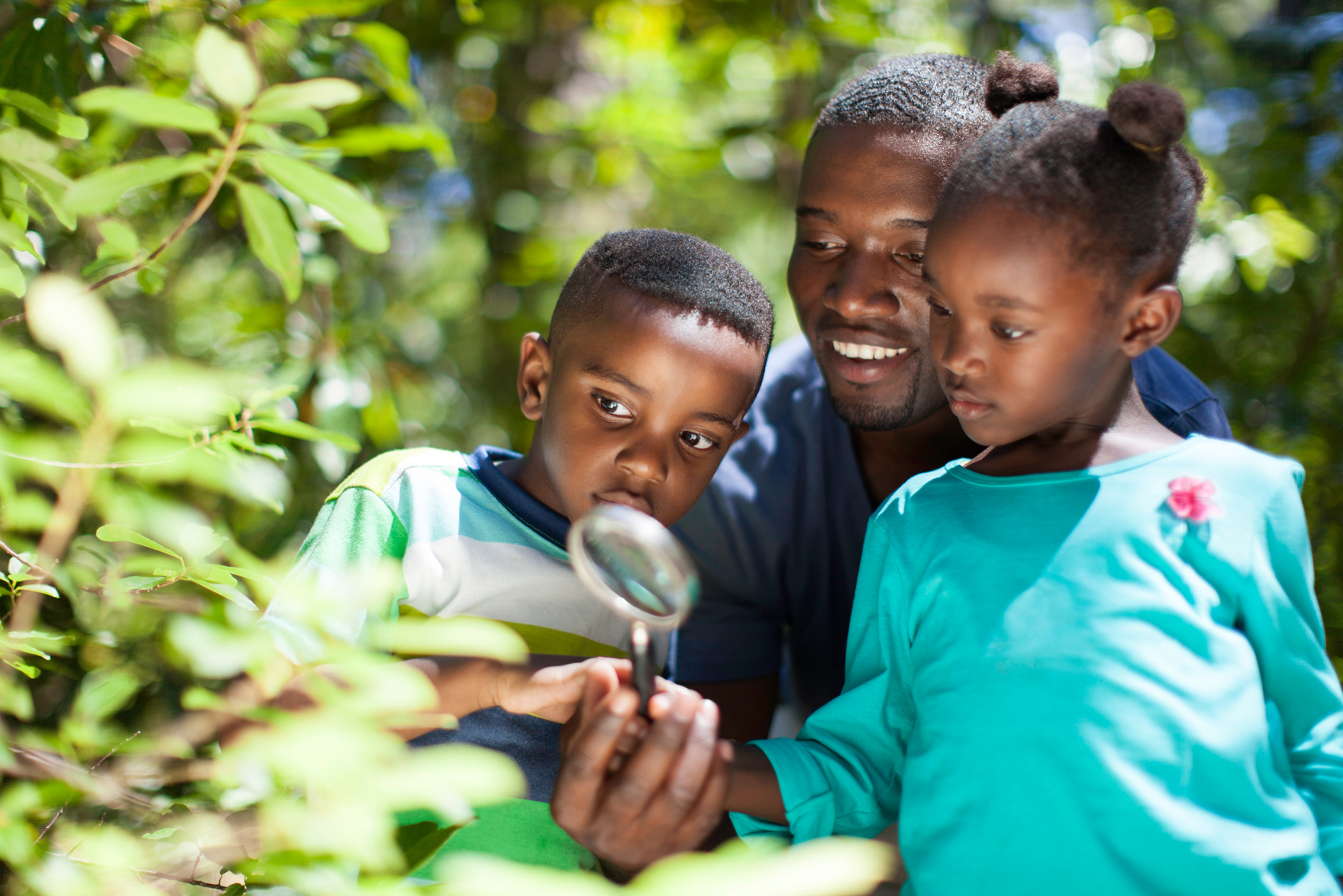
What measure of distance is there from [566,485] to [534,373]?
0.79 ft

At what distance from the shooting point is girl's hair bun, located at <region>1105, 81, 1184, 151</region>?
3.53 feet

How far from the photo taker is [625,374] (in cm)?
135

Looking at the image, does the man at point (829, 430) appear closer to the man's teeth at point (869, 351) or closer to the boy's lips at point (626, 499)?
the man's teeth at point (869, 351)

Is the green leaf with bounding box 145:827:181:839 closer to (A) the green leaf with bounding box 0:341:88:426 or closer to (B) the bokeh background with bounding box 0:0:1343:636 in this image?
(A) the green leaf with bounding box 0:341:88:426

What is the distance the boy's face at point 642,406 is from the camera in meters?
1.35

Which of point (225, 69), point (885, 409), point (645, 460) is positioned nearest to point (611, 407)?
point (645, 460)

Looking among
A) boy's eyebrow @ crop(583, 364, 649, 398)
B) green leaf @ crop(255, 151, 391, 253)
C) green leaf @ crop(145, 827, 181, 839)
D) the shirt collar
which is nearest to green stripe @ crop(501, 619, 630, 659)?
the shirt collar

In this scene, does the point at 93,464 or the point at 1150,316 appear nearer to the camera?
the point at 93,464

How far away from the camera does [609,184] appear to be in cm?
328

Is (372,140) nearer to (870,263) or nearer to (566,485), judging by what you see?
(566,485)

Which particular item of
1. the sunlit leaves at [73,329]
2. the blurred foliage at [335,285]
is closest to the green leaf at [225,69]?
the blurred foliage at [335,285]

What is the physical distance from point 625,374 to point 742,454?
62cm

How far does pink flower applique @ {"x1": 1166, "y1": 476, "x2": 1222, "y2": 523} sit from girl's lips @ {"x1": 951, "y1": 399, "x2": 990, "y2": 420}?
0.23 meters

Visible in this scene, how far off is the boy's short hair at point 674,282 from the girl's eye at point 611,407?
0.45 feet
